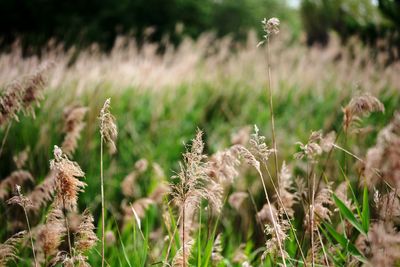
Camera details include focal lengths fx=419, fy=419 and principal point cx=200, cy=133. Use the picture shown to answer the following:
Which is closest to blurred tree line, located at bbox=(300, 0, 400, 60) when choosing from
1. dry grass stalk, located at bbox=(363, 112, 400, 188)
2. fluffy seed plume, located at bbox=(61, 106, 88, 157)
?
dry grass stalk, located at bbox=(363, 112, 400, 188)

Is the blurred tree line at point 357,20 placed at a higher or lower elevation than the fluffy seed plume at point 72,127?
higher

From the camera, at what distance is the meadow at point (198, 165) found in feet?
4.43

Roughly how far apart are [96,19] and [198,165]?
15561mm

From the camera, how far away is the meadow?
4.43 ft

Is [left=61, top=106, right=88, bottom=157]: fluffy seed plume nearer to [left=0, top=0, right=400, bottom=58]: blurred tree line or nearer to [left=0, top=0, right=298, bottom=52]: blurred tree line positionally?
[left=0, top=0, right=400, bottom=58]: blurred tree line

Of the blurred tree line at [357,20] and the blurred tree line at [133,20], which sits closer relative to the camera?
the blurred tree line at [357,20]

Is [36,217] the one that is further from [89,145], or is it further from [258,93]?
[258,93]

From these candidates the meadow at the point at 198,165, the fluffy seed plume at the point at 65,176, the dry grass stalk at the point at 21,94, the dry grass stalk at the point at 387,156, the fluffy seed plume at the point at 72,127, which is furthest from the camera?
the fluffy seed plume at the point at 72,127

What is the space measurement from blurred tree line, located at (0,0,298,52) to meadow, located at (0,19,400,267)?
749cm

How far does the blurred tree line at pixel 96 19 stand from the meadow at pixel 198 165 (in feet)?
24.6

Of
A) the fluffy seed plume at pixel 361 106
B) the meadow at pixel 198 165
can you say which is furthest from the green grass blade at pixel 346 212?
the fluffy seed plume at pixel 361 106

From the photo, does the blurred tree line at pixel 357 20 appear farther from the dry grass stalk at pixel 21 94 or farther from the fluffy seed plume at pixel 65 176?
the fluffy seed plume at pixel 65 176

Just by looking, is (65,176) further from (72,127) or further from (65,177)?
(72,127)

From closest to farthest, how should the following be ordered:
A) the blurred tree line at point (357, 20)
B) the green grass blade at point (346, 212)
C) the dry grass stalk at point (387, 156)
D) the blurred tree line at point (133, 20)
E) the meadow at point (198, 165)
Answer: the dry grass stalk at point (387, 156) < the meadow at point (198, 165) < the green grass blade at point (346, 212) < the blurred tree line at point (357, 20) < the blurred tree line at point (133, 20)
